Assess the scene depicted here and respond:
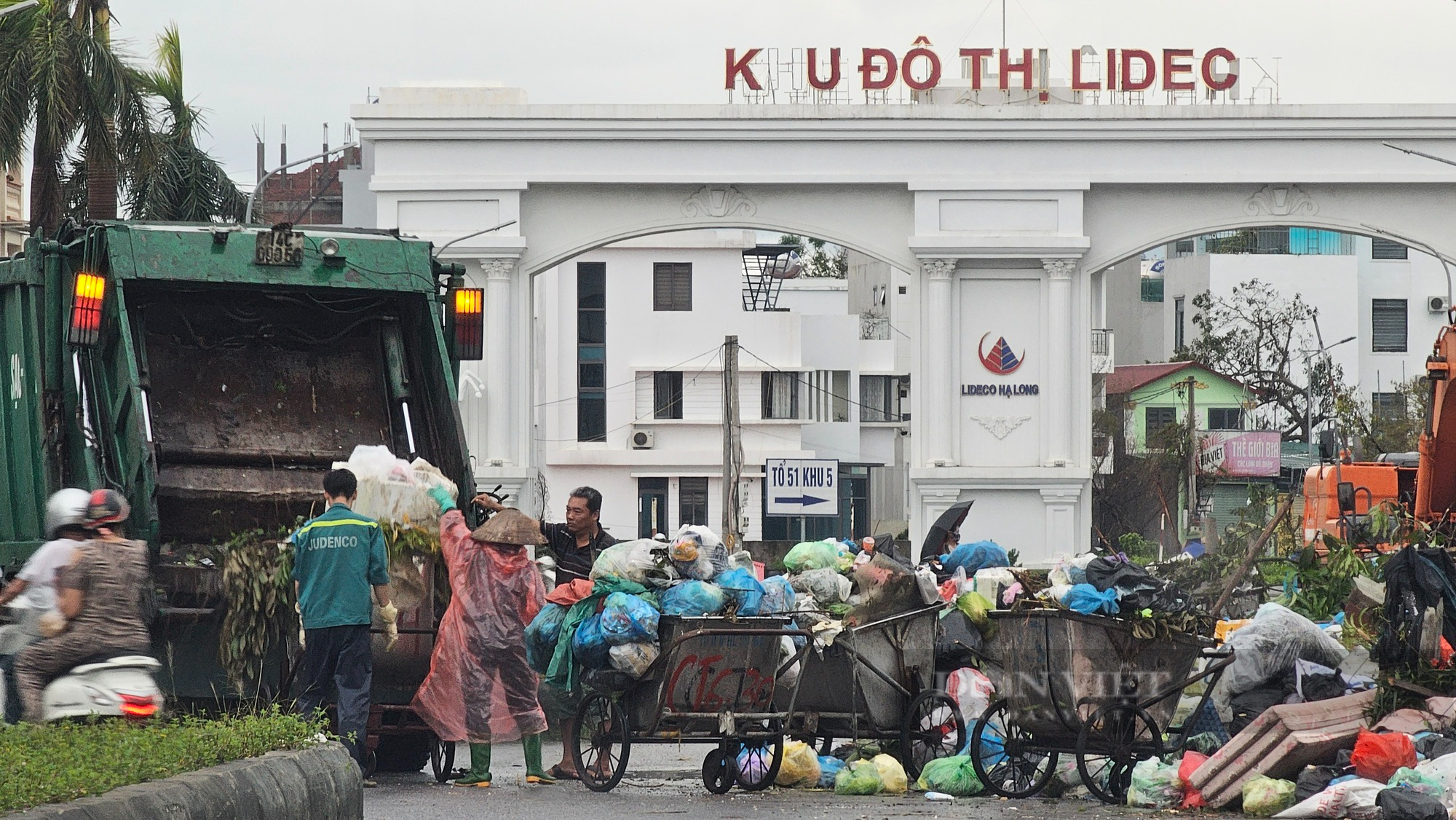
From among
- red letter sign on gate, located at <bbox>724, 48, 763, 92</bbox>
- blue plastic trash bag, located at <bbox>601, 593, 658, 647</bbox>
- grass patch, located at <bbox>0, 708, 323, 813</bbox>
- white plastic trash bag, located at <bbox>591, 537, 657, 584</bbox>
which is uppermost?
red letter sign on gate, located at <bbox>724, 48, 763, 92</bbox>

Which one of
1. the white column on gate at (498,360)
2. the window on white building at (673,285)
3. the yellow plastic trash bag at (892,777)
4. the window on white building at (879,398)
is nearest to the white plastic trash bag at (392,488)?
the yellow plastic trash bag at (892,777)

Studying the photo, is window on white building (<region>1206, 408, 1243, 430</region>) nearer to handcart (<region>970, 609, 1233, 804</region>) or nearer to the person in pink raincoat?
handcart (<region>970, 609, 1233, 804</region>)

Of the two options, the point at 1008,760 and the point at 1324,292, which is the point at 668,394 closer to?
the point at 1324,292

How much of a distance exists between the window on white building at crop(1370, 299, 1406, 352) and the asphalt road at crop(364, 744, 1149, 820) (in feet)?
183

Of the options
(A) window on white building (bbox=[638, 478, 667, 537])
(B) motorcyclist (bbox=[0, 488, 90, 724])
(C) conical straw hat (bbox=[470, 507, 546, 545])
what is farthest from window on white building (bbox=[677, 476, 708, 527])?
(B) motorcyclist (bbox=[0, 488, 90, 724])

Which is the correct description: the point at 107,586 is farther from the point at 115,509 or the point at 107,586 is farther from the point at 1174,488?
the point at 1174,488

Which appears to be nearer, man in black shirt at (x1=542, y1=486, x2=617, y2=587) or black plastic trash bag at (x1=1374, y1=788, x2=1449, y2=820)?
black plastic trash bag at (x1=1374, y1=788, x2=1449, y2=820)

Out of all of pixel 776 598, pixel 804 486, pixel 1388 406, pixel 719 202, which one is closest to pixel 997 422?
pixel 719 202

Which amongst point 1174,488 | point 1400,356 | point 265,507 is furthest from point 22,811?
point 1400,356

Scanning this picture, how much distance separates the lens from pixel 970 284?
32.5 m

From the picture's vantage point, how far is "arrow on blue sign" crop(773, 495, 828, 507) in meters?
39.6

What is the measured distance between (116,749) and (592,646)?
391cm

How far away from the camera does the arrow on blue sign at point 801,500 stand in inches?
1559

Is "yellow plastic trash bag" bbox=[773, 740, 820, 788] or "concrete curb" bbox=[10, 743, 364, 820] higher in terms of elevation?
"concrete curb" bbox=[10, 743, 364, 820]
